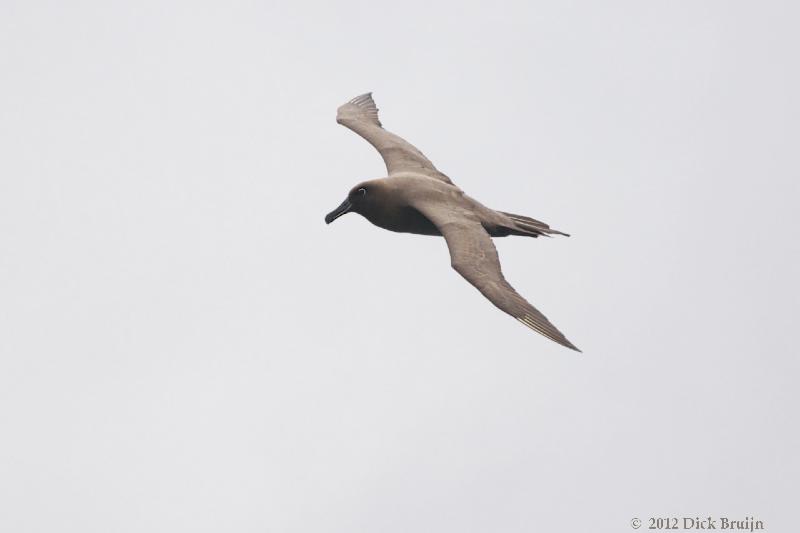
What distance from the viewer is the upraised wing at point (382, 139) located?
25203 mm

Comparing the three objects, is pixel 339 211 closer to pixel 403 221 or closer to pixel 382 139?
pixel 403 221

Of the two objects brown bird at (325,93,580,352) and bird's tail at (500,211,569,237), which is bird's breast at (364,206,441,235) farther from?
bird's tail at (500,211,569,237)

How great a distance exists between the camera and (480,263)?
21.1m

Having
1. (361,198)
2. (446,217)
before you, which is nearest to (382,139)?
(361,198)

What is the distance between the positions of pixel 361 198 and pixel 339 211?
27.3 inches

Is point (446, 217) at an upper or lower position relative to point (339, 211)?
lower

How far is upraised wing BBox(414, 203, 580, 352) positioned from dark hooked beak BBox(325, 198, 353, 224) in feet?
5.24

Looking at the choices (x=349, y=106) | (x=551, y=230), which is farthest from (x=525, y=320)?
(x=349, y=106)

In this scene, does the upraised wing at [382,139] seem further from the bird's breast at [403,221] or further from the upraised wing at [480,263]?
the upraised wing at [480,263]

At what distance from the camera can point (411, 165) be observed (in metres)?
25.3

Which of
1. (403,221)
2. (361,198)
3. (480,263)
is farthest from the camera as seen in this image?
(361,198)

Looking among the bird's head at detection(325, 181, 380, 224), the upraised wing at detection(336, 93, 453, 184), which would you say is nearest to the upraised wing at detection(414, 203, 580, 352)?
the bird's head at detection(325, 181, 380, 224)

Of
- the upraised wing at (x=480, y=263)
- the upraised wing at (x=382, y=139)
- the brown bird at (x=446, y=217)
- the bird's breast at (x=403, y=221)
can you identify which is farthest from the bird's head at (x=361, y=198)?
the upraised wing at (x=382, y=139)

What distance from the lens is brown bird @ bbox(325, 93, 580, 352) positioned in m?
20.4
